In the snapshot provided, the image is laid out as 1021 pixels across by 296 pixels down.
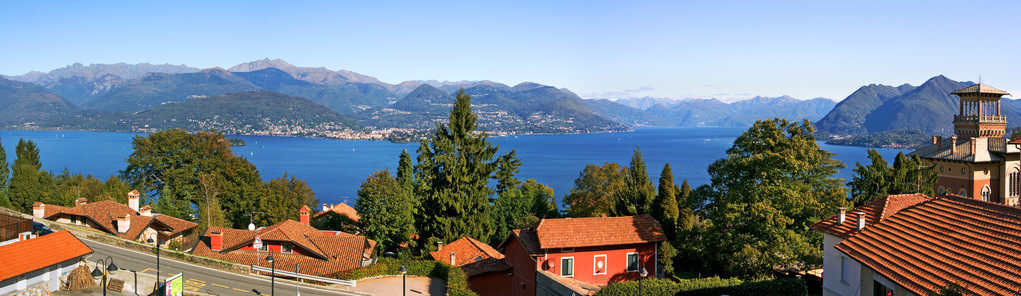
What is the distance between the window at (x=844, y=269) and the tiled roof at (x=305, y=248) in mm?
18752

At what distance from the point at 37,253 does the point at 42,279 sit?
824mm

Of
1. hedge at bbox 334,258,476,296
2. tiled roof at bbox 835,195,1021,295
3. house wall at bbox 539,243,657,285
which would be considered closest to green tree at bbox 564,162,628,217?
house wall at bbox 539,243,657,285

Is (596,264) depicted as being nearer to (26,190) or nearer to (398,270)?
(398,270)

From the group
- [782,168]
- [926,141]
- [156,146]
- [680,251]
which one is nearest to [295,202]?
[156,146]

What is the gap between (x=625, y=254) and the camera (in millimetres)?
23250

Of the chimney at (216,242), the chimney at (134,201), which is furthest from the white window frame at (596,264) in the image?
the chimney at (134,201)

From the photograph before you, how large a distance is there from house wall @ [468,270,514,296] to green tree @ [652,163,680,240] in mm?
13545

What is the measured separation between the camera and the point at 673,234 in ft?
111

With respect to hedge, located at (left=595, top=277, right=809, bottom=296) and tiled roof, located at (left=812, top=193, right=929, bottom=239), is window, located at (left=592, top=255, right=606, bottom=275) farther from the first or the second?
tiled roof, located at (left=812, top=193, right=929, bottom=239)

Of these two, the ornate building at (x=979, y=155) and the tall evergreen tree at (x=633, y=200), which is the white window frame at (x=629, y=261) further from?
the ornate building at (x=979, y=155)

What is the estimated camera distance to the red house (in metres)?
22.1

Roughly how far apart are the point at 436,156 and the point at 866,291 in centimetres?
1949

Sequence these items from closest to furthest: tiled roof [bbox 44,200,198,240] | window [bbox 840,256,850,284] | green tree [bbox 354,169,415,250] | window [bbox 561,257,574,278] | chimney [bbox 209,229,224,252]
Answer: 1. window [bbox 840,256,850,284]
2. window [bbox 561,257,574,278]
3. chimney [bbox 209,229,224,252]
4. green tree [bbox 354,169,415,250]
5. tiled roof [bbox 44,200,198,240]

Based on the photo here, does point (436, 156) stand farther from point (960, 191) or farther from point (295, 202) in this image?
point (960, 191)
